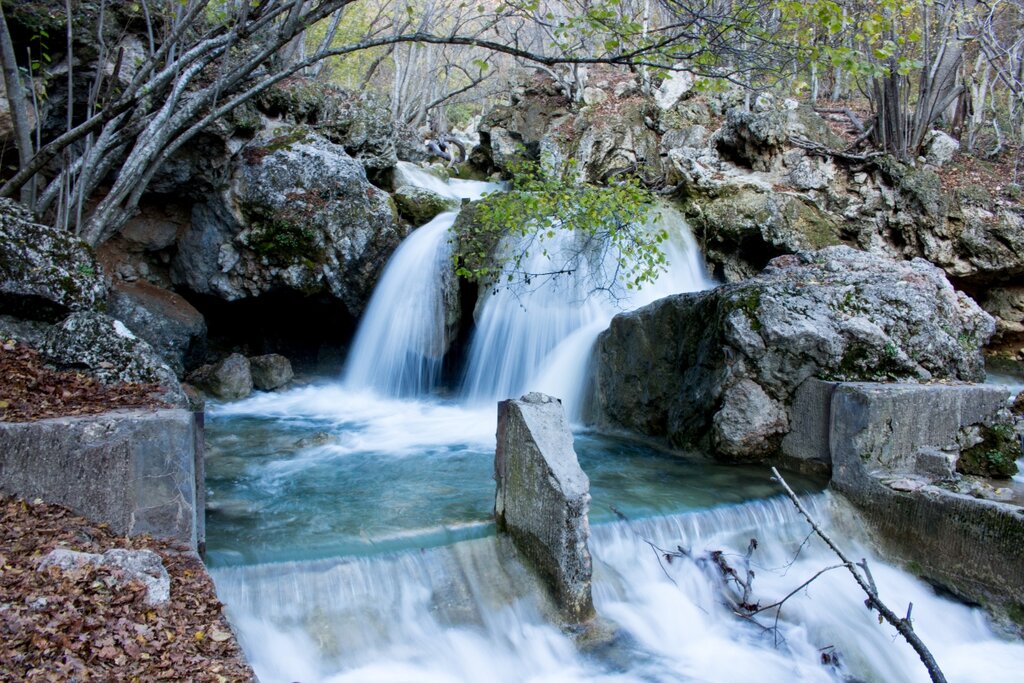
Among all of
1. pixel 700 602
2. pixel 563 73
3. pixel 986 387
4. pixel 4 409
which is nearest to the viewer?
pixel 4 409

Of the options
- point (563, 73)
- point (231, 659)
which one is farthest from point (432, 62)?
point (231, 659)

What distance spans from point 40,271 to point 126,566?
3.47 metres

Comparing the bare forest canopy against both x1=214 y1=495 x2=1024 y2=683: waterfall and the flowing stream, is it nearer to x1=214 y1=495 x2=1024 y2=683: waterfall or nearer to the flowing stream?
the flowing stream

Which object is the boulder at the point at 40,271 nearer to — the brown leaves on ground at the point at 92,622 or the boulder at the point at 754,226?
the brown leaves on ground at the point at 92,622

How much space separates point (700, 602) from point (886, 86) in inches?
526

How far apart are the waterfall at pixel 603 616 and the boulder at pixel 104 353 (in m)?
1.92

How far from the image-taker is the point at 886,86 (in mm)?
14359

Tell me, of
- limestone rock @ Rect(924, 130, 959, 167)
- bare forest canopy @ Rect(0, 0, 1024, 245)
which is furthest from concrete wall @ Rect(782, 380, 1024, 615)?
limestone rock @ Rect(924, 130, 959, 167)

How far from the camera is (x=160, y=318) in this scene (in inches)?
450

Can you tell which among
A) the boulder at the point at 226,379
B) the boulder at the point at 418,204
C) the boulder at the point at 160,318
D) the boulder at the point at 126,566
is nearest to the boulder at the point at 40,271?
the boulder at the point at 126,566

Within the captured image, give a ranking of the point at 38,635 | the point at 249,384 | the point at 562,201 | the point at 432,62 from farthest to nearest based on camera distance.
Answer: the point at 432,62 → the point at 249,384 → the point at 562,201 → the point at 38,635

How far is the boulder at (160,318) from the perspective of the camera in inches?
438

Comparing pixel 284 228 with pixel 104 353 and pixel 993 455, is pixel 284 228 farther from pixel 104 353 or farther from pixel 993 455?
pixel 993 455

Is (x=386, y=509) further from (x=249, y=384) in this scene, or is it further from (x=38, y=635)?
(x=249, y=384)
